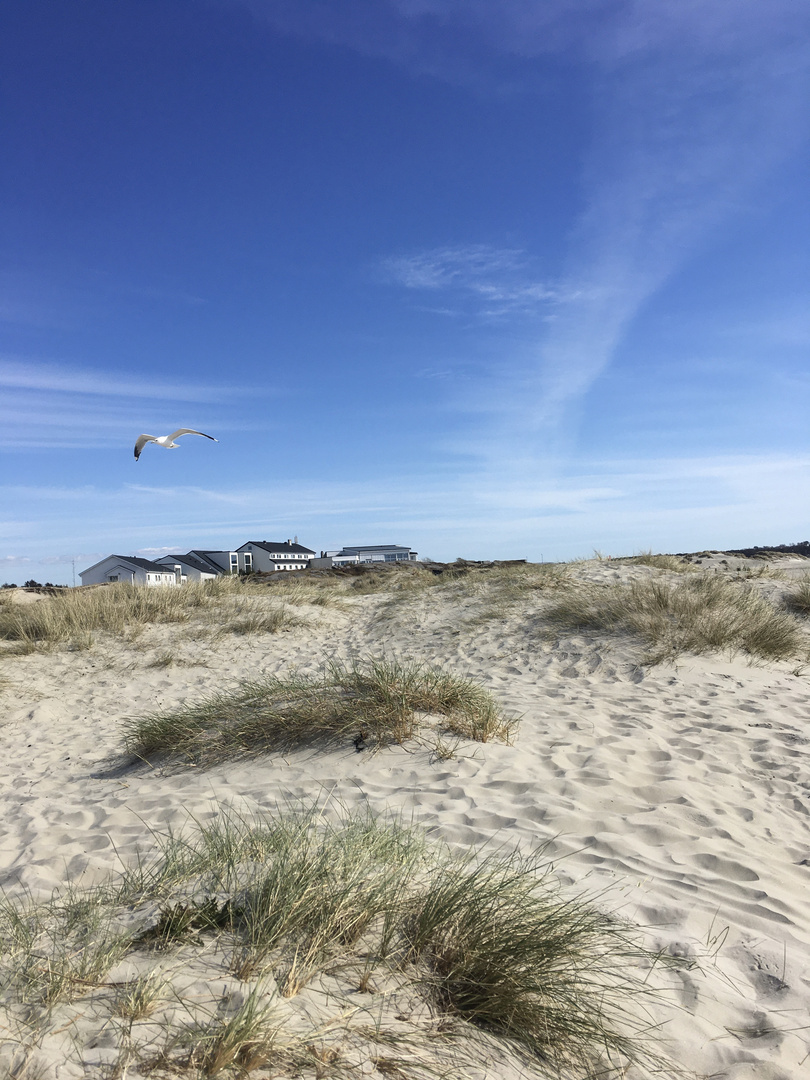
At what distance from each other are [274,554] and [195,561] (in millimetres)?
4614

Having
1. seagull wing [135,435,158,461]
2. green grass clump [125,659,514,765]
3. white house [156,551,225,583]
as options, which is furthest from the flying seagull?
white house [156,551,225,583]

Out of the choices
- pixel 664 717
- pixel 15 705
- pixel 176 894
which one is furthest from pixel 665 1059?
pixel 15 705

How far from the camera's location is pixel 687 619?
905 cm

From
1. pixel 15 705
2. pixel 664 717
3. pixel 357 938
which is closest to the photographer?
pixel 357 938

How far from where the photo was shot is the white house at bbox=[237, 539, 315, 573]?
39.9m

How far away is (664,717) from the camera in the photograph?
20.7 feet

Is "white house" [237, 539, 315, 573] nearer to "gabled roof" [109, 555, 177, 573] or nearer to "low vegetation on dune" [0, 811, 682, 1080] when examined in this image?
"gabled roof" [109, 555, 177, 573]

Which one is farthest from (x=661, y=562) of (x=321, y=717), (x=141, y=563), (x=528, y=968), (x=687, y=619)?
(x=141, y=563)

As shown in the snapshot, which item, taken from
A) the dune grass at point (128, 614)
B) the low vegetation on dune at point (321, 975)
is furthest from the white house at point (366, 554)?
the low vegetation on dune at point (321, 975)

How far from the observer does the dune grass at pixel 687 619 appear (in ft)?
28.0

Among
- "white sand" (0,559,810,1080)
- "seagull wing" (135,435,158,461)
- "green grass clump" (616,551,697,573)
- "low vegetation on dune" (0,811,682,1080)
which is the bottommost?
"white sand" (0,559,810,1080)

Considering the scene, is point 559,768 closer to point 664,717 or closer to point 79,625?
point 664,717

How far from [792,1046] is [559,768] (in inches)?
107

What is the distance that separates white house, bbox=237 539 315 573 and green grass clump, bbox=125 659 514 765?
3357 centimetres
